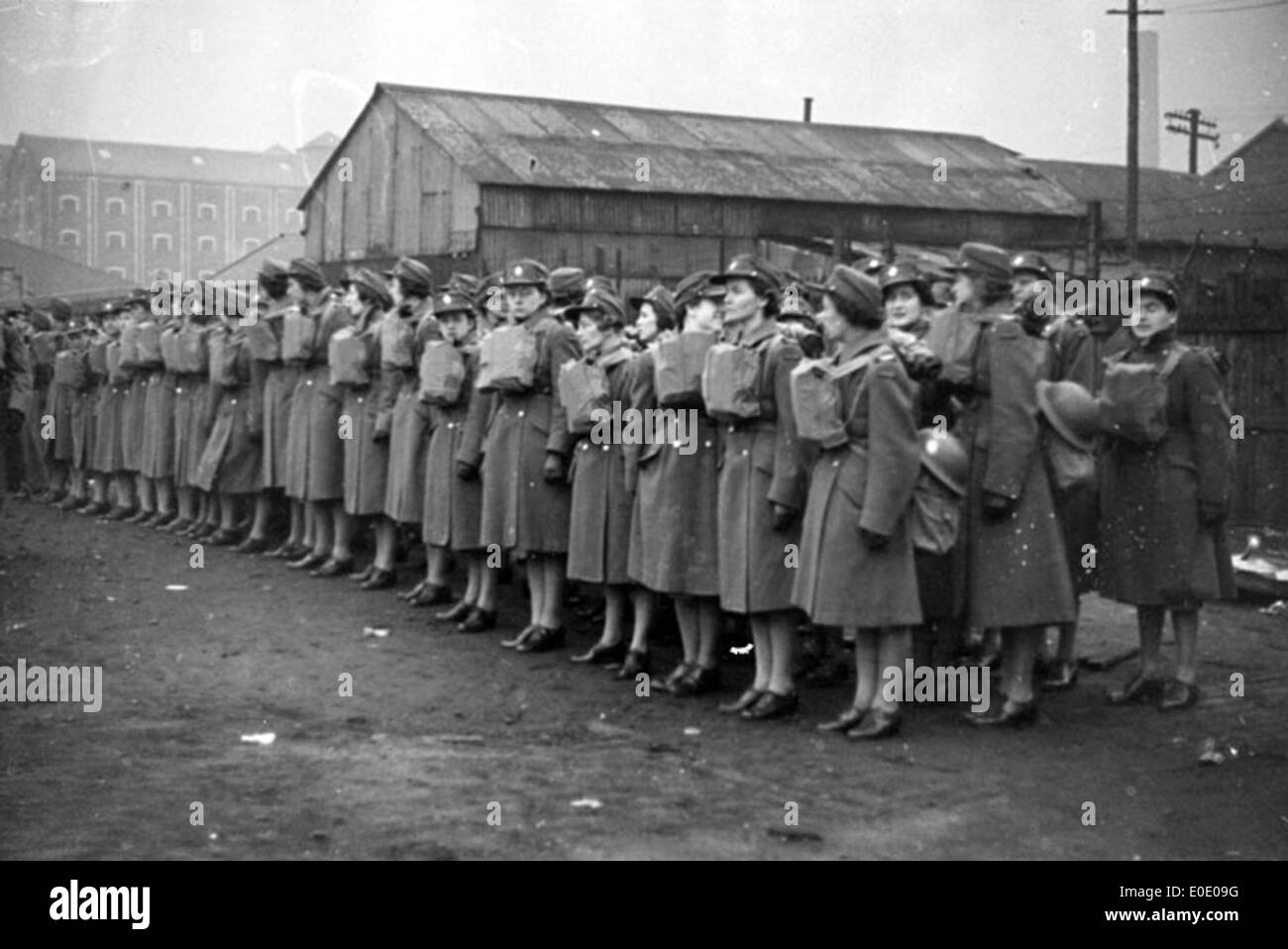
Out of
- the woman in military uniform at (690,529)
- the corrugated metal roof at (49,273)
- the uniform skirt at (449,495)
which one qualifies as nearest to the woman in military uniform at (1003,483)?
the woman in military uniform at (690,529)

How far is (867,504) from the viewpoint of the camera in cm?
733

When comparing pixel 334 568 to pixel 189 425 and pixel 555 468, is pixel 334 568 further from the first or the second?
pixel 555 468

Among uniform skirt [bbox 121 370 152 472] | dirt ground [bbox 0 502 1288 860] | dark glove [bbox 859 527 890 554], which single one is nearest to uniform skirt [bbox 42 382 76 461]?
uniform skirt [bbox 121 370 152 472]

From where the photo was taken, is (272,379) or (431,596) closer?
(431,596)

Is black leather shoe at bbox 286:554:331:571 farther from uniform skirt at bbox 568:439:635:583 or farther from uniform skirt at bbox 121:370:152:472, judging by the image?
uniform skirt at bbox 568:439:635:583

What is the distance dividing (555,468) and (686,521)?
1437 mm

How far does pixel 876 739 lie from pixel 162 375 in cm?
1065

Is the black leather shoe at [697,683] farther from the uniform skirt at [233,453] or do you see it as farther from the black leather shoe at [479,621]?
the uniform skirt at [233,453]

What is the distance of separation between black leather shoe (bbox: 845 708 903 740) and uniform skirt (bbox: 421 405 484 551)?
12.6 ft

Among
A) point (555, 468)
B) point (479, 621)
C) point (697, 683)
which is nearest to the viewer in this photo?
point (697, 683)

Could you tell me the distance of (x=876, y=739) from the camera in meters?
7.51

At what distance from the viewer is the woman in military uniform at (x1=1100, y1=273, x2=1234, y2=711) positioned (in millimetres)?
8133

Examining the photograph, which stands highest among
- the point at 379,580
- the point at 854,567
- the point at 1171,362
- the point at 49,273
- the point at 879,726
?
the point at 49,273

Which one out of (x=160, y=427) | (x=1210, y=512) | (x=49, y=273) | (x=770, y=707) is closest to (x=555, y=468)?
(x=770, y=707)
